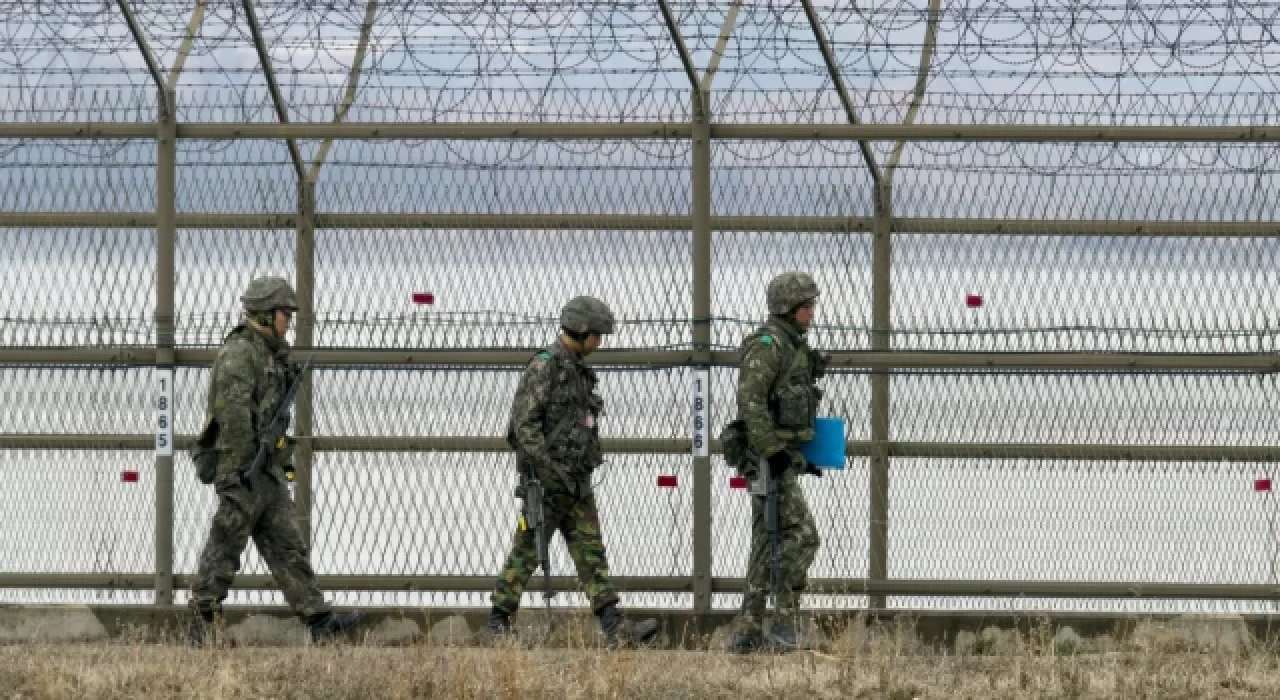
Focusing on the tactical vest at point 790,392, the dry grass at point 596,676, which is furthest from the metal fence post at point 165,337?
the tactical vest at point 790,392

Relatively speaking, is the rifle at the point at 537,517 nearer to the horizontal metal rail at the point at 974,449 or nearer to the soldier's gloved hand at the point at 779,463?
the horizontal metal rail at the point at 974,449

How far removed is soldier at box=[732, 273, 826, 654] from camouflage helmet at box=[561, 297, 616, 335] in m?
0.67

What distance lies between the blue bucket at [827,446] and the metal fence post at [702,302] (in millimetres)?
592

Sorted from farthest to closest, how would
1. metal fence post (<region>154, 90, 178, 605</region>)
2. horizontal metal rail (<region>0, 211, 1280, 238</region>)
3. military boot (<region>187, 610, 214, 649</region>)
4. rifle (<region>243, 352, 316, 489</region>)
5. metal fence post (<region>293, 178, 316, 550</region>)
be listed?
metal fence post (<region>293, 178, 316, 550</region>)
horizontal metal rail (<region>0, 211, 1280, 238</region>)
metal fence post (<region>154, 90, 178, 605</region>)
military boot (<region>187, 610, 214, 649</region>)
rifle (<region>243, 352, 316, 489</region>)

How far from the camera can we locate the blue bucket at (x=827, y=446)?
11133 mm

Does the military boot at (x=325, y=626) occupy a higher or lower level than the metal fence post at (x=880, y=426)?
lower

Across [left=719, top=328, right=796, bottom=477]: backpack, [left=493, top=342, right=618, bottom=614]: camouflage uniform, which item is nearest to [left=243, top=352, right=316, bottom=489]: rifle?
[left=493, top=342, right=618, bottom=614]: camouflage uniform

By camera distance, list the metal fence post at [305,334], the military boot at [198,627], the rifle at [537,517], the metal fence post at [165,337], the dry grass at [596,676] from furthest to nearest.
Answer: the metal fence post at [305,334] → the metal fence post at [165,337] → the military boot at [198,627] → the rifle at [537,517] → the dry grass at [596,676]

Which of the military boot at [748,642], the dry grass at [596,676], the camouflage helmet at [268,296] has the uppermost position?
the camouflage helmet at [268,296]

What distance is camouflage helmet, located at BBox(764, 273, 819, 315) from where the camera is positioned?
36.1 ft

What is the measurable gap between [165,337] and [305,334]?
0.74m

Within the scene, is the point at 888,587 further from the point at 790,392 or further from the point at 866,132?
the point at 866,132

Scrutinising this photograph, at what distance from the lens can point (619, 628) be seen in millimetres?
11164

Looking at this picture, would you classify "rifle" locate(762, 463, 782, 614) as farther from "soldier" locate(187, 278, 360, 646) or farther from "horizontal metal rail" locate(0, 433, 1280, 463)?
"soldier" locate(187, 278, 360, 646)
